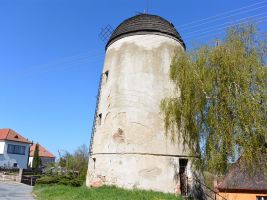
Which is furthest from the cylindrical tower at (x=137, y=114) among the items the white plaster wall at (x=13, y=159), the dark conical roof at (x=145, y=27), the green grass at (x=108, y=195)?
the white plaster wall at (x=13, y=159)

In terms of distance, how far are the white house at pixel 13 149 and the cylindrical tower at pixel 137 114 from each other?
33.6 metres

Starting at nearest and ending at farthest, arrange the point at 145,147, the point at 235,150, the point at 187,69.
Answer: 1. the point at 235,150
2. the point at 187,69
3. the point at 145,147

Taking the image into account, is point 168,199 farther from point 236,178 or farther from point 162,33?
point 236,178

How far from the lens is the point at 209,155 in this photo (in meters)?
12.7

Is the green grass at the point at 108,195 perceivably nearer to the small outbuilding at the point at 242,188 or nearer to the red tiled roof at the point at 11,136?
the small outbuilding at the point at 242,188

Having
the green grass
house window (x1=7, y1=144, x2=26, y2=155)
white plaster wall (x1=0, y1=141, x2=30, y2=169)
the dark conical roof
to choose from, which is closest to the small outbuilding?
the dark conical roof

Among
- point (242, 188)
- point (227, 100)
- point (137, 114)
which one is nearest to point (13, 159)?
point (242, 188)

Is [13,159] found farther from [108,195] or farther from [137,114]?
[108,195]

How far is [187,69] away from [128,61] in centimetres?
408

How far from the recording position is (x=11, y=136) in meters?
48.7

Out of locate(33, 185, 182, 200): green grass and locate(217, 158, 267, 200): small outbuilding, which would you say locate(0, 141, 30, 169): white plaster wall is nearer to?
locate(217, 158, 267, 200): small outbuilding

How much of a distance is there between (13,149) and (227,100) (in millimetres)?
43102

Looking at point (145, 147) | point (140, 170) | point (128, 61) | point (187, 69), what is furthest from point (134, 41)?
point (140, 170)

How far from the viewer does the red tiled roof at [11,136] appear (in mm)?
47719
